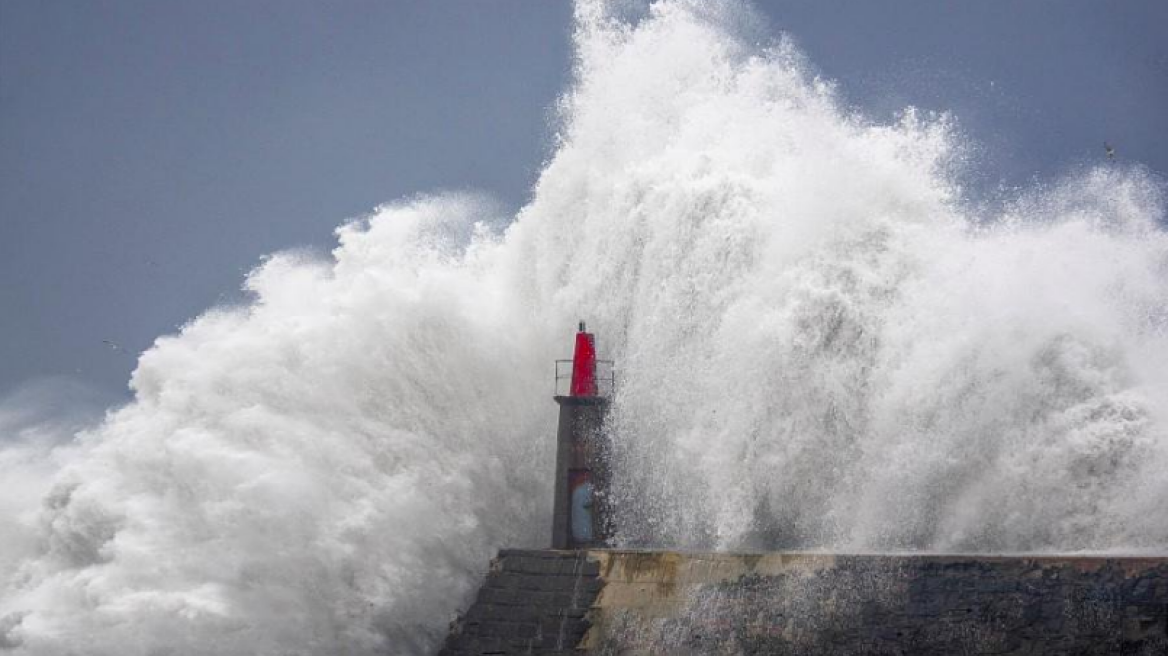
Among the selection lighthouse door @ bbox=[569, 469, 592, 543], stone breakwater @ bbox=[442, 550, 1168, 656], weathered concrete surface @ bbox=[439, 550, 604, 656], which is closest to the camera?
stone breakwater @ bbox=[442, 550, 1168, 656]

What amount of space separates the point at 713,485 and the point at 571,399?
182 cm

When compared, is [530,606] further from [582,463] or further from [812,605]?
[812,605]

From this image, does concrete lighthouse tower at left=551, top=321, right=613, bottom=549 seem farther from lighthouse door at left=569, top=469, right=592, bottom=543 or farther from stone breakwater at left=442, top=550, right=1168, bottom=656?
stone breakwater at left=442, top=550, right=1168, bottom=656

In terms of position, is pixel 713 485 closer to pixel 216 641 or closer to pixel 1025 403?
pixel 1025 403

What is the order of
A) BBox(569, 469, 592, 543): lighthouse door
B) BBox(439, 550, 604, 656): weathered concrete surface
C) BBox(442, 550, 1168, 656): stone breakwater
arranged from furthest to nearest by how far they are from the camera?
BBox(569, 469, 592, 543): lighthouse door → BBox(439, 550, 604, 656): weathered concrete surface → BBox(442, 550, 1168, 656): stone breakwater

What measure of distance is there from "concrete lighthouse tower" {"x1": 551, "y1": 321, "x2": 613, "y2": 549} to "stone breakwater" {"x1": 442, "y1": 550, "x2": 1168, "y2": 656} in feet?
4.59

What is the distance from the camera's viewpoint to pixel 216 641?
10.8 metres

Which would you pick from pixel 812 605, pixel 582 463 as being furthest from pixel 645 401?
pixel 812 605

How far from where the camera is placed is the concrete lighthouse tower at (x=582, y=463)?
1253cm

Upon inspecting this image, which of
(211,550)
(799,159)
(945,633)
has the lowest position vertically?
(945,633)

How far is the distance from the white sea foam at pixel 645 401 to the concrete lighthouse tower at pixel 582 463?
24 cm

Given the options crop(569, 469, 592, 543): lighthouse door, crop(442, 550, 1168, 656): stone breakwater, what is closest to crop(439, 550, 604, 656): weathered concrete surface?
crop(442, 550, 1168, 656): stone breakwater

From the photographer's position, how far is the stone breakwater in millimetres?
7176

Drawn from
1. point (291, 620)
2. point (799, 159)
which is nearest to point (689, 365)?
point (799, 159)
